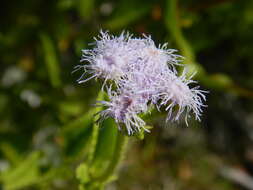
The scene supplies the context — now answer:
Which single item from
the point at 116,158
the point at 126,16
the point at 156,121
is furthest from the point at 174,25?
the point at 116,158

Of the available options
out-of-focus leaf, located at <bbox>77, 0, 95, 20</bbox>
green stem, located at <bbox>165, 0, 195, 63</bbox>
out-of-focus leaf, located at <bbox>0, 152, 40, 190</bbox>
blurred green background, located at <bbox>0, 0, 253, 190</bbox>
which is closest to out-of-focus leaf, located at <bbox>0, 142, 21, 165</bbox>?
blurred green background, located at <bbox>0, 0, 253, 190</bbox>

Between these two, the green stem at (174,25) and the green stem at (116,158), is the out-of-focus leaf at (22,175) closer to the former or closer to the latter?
the green stem at (116,158)

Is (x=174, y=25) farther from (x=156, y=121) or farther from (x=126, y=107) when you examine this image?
(x=126, y=107)

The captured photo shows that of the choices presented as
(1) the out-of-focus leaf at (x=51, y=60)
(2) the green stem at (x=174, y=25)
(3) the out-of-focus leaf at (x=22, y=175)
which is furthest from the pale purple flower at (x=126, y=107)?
(1) the out-of-focus leaf at (x=51, y=60)

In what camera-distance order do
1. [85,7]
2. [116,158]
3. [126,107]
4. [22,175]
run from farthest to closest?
[85,7]
[22,175]
[116,158]
[126,107]

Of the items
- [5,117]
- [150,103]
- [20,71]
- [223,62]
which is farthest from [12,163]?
[223,62]

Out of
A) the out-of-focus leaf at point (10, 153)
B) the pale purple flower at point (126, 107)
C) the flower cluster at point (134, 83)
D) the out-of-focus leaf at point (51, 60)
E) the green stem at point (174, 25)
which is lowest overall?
the pale purple flower at point (126, 107)

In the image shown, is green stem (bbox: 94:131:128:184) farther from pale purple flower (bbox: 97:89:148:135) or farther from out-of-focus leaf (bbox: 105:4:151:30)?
out-of-focus leaf (bbox: 105:4:151:30)

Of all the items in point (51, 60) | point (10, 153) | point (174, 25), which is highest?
point (174, 25)
